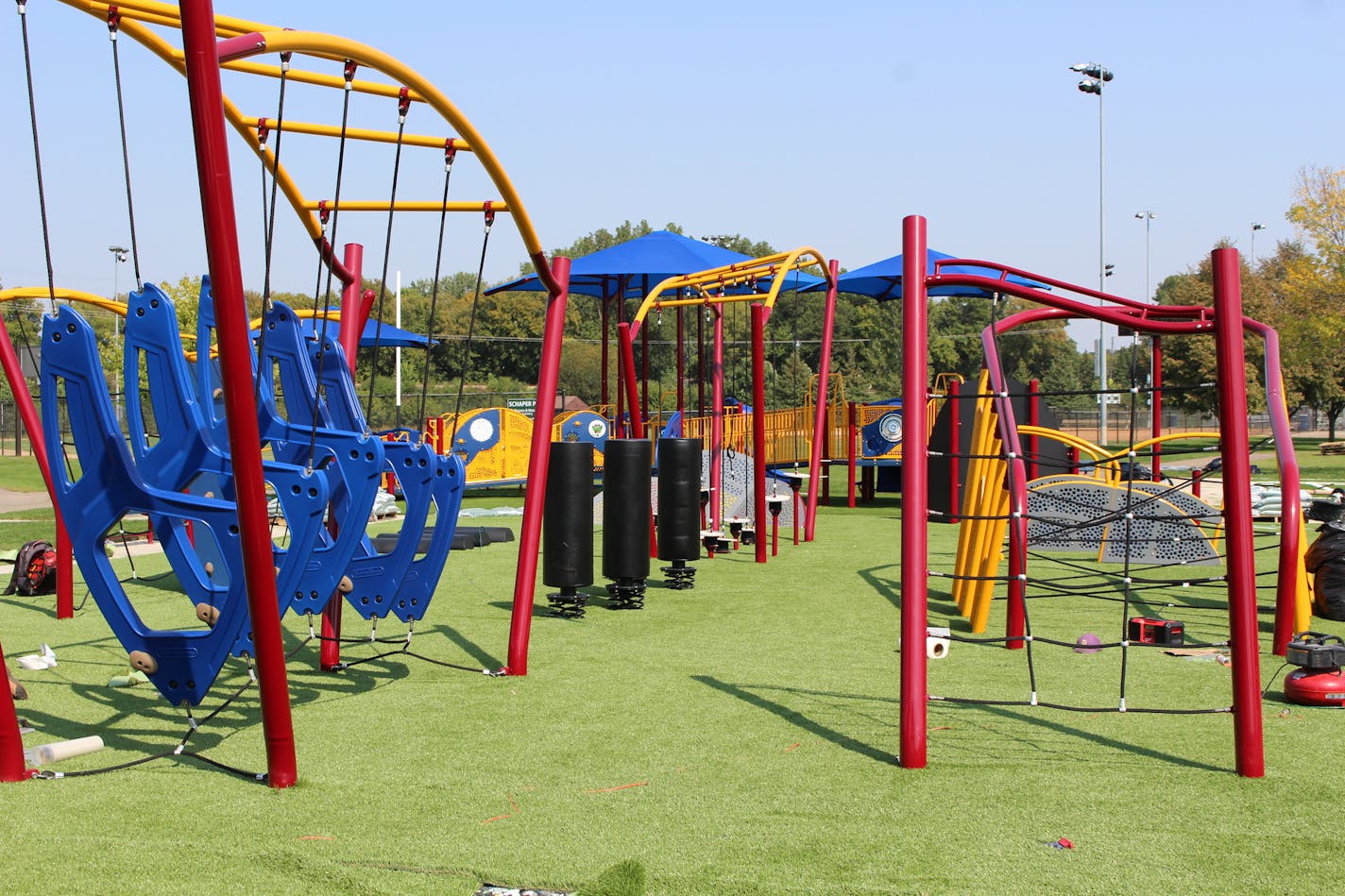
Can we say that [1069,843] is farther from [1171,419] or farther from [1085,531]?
[1171,419]

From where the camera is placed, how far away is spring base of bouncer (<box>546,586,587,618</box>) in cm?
863

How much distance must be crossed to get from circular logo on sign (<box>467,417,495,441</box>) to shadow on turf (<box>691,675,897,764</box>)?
52.0ft

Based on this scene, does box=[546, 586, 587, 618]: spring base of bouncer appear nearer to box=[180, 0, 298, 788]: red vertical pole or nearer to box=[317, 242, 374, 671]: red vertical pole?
box=[317, 242, 374, 671]: red vertical pole

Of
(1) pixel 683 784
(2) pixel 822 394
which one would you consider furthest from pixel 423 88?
(2) pixel 822 394

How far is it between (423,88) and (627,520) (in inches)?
181

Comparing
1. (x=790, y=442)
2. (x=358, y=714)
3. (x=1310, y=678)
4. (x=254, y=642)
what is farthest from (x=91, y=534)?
(x=790, y=442)

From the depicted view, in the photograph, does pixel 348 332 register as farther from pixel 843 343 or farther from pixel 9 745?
pixel 843 343

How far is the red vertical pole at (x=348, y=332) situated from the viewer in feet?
21.9

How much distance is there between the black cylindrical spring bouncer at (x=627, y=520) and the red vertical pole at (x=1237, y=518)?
4979mm

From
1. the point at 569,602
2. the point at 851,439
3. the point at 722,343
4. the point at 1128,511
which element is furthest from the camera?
the point at 851,439

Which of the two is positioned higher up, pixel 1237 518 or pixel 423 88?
pixel 423 88

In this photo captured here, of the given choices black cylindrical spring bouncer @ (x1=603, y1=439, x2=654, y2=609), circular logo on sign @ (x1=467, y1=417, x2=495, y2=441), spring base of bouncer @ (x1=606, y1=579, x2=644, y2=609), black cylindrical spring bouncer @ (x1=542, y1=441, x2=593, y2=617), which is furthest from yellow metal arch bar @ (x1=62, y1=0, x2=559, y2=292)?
circular logo on sign @ (x1=467, y1=417, x2=495, y2=441)

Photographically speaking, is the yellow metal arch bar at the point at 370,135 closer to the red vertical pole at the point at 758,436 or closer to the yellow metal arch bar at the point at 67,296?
the yellow metal arch bar at the point at 67,296

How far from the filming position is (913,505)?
4816mm
